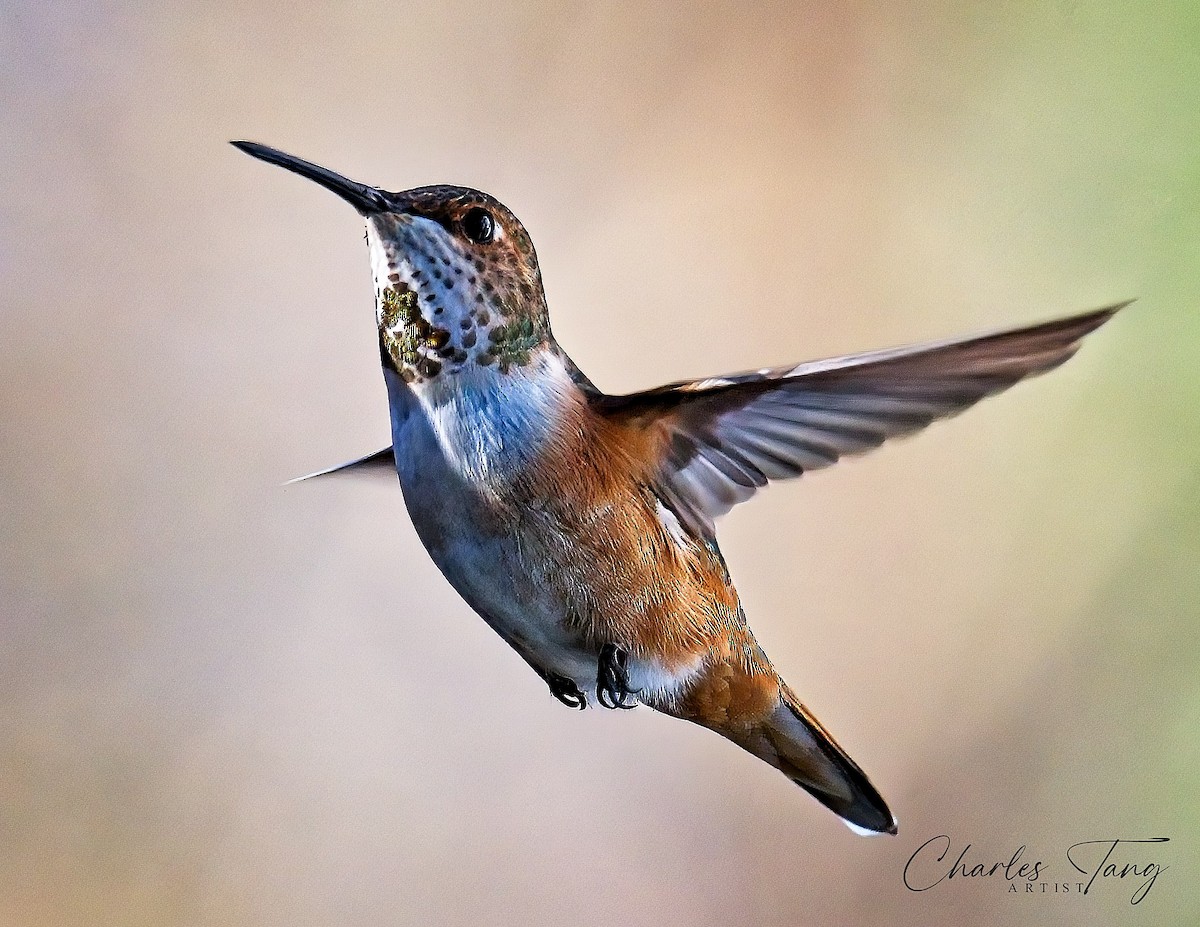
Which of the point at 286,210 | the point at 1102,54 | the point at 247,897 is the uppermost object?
the point at 1102,54

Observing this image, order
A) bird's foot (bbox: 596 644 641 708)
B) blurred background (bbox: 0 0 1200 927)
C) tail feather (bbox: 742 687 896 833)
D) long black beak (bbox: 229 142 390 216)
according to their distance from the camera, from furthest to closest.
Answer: blurred background (bbox: 0 0 1200 927)
tail feather (bbox: 742 687 896 833)
bird's foot (bbox: 596 644 641 708)
long black beak (bbox: 229 142 390 216)

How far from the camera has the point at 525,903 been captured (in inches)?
33.2

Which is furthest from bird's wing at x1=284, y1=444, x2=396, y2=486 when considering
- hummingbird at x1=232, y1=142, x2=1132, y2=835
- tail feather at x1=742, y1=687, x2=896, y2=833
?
tail feather at x1=742, y1=687, x2=896, y2=833

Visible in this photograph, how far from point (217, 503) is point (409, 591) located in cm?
17

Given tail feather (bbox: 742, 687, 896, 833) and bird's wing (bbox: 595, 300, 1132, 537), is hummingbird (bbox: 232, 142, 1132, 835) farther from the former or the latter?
tail feather (bbox: 742, 687, 896, 833)

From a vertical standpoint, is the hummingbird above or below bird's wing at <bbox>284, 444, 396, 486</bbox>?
above

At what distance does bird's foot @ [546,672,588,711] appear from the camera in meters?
0.55

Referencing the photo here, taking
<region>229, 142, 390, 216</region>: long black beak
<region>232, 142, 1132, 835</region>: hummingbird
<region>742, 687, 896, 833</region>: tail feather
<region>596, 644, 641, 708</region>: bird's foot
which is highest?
<region>229, 142, 390, 216</region>: long black beak

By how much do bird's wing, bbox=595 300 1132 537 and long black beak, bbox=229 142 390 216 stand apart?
145 mm

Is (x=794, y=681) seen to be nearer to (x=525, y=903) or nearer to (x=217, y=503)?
(x=525, y=903)

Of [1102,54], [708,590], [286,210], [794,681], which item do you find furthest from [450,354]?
[1102,54]

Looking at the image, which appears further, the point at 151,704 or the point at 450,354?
the point at 151,704

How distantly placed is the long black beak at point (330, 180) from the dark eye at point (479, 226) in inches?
1.5

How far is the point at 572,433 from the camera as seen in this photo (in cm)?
48
